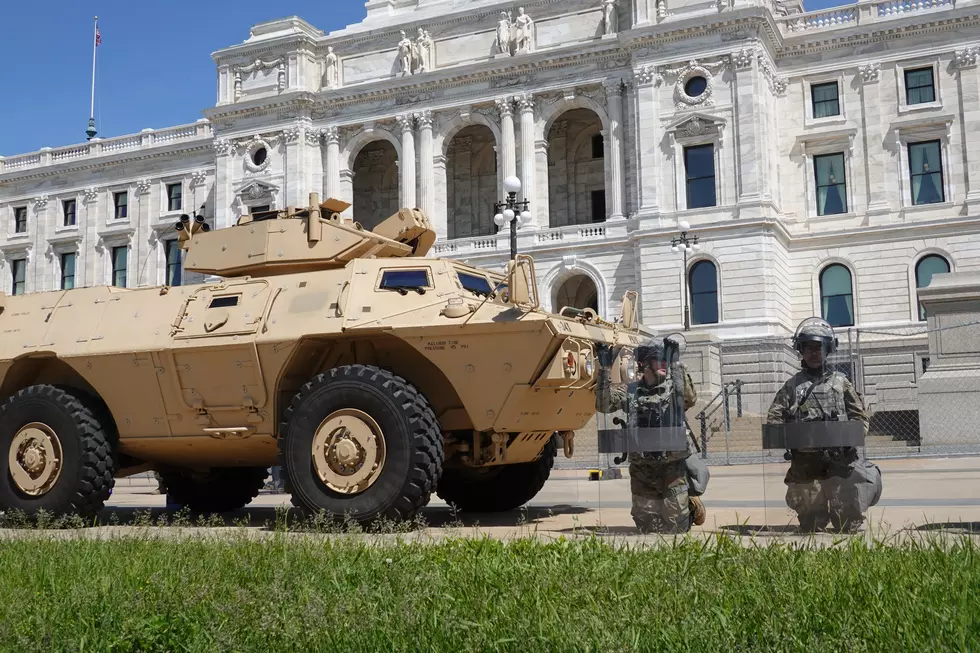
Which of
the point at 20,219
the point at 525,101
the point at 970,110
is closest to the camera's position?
the point at 970,110

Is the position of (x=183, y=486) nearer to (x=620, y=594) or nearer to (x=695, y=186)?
(x=620, y=594)

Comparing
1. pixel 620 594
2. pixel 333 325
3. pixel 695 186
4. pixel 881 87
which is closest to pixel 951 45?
pixel 881 87

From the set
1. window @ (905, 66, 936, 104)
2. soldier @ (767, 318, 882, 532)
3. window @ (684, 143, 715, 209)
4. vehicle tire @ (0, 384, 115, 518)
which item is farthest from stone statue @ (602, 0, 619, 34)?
soldier @ (767, 318, 882, 532)

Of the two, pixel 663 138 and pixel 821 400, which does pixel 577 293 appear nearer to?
pixel 663 138

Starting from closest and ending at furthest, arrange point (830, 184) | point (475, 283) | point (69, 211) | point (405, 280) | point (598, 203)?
point (405, 280) → point (475, 283) → point (830, 184) → point (598, 203) → point (69, 211)

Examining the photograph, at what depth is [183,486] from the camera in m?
13.2

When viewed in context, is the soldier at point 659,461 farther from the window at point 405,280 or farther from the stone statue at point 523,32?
the stone statue at point 523,32

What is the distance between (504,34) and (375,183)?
1137cm

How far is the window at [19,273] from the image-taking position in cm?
5591

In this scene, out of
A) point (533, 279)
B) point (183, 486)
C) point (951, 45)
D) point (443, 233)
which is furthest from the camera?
point (443, 233)

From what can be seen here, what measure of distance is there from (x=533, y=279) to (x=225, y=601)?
533 centimetres

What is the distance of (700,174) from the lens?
3894cm

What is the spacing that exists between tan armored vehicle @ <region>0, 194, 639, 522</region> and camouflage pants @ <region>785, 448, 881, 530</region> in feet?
6.23

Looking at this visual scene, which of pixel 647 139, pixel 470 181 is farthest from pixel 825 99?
pixel 470 181
